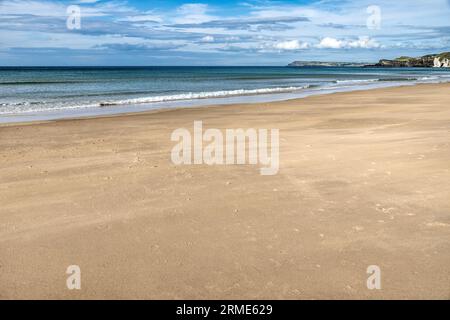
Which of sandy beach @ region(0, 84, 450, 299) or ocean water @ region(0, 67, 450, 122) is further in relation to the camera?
ocean water @ region(0, 67, 450, 122)

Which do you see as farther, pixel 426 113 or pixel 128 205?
pixel 426 113

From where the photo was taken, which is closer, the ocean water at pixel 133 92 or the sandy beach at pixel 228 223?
the sandy beach at pixel 228 223

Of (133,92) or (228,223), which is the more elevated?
(133,92)

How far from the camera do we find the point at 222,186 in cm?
645

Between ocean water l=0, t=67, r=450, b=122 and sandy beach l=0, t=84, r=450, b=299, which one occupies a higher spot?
ocean water l=0, t=67, r=450, b=122

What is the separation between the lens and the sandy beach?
3.77 meters

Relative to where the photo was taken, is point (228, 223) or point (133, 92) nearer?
point (228, 223)

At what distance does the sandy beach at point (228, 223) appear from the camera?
12.4 feet

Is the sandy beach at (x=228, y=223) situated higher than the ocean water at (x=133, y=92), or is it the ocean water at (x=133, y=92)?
the ocean water at (x=133, y=92)

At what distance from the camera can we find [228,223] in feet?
16.6

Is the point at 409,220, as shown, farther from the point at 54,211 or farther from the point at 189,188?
the point at 54,211
